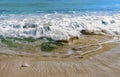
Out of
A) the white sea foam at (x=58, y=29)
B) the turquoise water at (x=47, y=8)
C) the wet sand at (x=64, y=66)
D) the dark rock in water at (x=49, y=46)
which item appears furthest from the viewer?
the turquoise water at (x=47, y=8)

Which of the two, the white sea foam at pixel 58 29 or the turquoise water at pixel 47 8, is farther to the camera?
the turquoise water at pixel 47 8

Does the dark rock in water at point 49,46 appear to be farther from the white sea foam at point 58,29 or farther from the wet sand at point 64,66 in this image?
the wet sand at point 64,66

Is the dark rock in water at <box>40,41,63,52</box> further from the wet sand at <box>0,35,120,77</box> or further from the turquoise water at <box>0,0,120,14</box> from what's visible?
the turquoise water at <box>0,0,120,14</box>

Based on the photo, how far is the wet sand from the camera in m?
6.15

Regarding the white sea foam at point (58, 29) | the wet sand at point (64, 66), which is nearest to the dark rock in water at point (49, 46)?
the white sea foam at point (58, 29)

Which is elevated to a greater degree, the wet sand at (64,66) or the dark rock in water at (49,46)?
the wet sand at (64,66)

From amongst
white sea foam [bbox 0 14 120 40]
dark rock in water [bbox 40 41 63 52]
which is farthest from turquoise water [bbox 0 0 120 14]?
dark rock in water [bbox 40 41 63 52]

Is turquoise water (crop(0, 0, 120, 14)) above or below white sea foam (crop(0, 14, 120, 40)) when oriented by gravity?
below

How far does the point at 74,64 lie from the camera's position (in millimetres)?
6820

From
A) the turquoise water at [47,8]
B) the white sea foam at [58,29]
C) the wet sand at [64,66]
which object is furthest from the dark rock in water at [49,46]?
the turquoise water at [47,8]

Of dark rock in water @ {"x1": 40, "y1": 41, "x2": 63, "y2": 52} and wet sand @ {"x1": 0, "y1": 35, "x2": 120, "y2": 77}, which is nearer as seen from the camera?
wet sand @ {"x1": 0, "y1": 35, "x2": 120, "y2": 77}

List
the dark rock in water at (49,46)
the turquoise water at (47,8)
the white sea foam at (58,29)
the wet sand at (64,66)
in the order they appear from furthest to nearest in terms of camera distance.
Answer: the turquoise water at (47,8), the white sea foam at (58,29), the dark rock in water at (49,46), the wet sand at (64,66)

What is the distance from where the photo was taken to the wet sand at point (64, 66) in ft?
20.2

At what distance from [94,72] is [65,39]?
2780 millimetres
